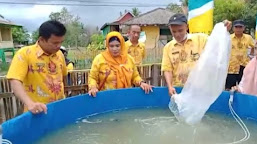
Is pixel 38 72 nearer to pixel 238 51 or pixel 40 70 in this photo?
pixel 40 70

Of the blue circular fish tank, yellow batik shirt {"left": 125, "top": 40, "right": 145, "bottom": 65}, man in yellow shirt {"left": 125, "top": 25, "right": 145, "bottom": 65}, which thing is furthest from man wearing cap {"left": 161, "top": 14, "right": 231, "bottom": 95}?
yellow batik shirt {"left": 125, "top": 40, "right": 145, "bottom": 65}

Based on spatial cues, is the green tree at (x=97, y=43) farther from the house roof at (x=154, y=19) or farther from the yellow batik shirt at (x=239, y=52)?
the yellow batik shirt at (x=239, y=52)

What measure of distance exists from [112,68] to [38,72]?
955 millimetres

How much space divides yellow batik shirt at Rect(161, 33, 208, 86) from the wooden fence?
5.29 feet

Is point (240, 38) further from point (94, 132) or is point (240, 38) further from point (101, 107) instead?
point (94, 132)

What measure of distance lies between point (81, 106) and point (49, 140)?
64 cm

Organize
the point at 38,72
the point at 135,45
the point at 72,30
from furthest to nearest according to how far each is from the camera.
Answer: the point at 72,30 < the point at 135,45 < the point at 38,72

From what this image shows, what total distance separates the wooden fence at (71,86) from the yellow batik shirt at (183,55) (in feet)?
5.29

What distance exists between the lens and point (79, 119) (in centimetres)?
297

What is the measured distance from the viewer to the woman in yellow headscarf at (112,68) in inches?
120

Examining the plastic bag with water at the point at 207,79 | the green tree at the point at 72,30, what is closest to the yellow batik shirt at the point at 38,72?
the plastic bag with water at the point at 207,79

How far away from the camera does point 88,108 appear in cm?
307

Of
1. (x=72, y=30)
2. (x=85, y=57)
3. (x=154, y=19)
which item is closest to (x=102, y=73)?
(x=85, y=57)

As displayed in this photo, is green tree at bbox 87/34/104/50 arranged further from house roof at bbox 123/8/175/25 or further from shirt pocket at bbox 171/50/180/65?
shirt pocket at bbox 171/50/180/65
